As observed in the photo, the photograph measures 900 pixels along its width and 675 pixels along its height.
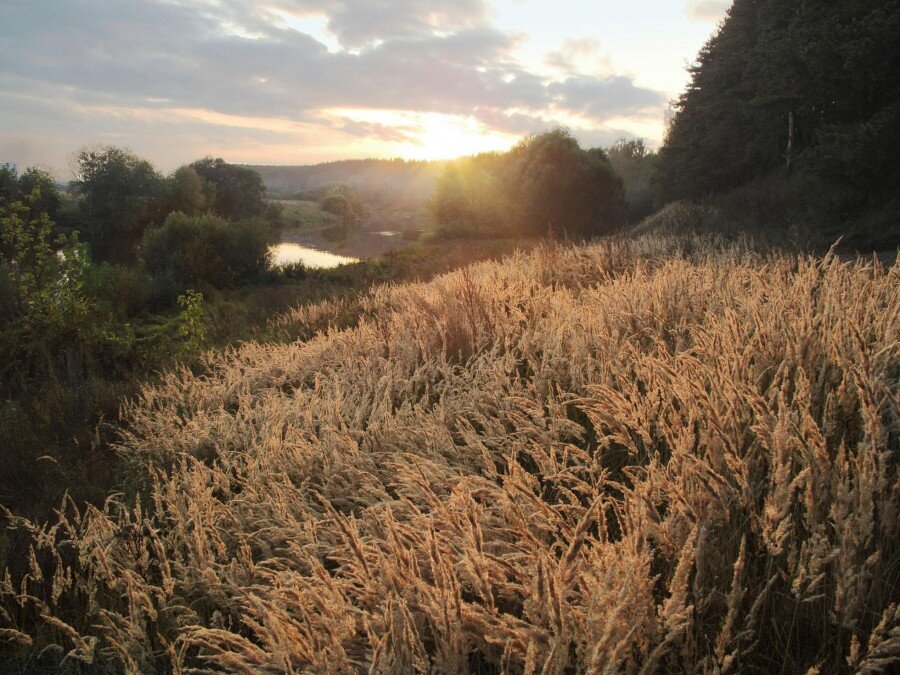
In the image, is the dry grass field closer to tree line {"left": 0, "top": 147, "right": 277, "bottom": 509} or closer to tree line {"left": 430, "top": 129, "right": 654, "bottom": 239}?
tree line {"left": 0, "top": 147, "right": 277, "bottom": 509}

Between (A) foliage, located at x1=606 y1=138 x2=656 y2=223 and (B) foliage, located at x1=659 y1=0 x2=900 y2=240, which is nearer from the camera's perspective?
(B) foliage, located at x1=659 y1=0 x2=900 y2=240

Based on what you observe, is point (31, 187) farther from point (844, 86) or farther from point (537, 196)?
point (844, 86)

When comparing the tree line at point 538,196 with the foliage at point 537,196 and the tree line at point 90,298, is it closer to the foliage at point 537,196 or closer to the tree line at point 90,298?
the foliage at point 537,196

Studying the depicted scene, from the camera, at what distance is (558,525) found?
7.36ft

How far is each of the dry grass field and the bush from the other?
2533cm

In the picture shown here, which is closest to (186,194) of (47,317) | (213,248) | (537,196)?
(213,248)

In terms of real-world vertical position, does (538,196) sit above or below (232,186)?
below

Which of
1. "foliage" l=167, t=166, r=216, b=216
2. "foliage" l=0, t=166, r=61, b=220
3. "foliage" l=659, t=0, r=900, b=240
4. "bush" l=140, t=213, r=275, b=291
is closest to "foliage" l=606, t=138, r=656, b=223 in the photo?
"foliage" l=659, t=0, r=900, b=240

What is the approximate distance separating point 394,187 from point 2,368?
114181 mm

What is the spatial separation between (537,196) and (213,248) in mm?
19563

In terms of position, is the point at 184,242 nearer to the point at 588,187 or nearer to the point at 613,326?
the point at 588,187

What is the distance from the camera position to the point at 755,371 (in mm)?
2885

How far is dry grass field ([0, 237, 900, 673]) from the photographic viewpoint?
152cm

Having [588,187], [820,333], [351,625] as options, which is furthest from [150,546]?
[588,187]
